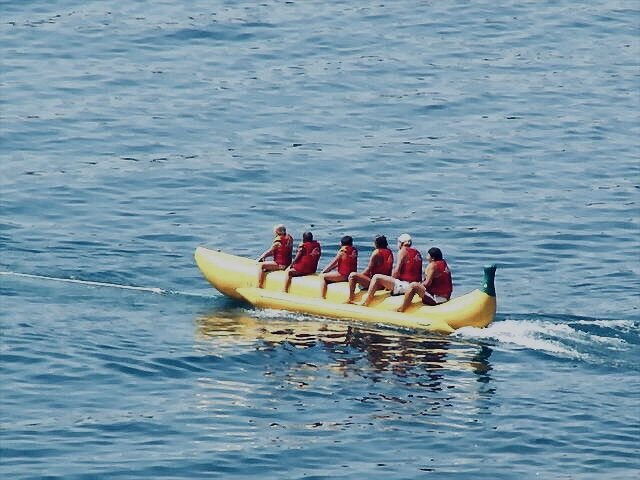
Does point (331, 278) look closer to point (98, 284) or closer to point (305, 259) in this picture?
point (305, 259)

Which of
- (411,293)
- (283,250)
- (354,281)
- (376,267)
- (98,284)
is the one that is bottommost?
(98,284)

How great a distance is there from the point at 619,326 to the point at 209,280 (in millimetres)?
7944

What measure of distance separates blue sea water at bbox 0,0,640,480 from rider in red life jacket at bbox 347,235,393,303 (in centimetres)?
105

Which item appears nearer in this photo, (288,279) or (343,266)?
(343,266)

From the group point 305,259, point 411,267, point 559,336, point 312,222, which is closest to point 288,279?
point 305,259

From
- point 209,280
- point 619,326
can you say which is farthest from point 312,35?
point 619,326

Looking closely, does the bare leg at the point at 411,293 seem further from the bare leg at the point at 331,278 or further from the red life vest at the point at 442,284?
the bare leg at the point at 331,278

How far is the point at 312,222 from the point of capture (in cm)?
3628

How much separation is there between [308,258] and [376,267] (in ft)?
4.82

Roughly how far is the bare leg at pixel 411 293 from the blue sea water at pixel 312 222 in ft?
2.29

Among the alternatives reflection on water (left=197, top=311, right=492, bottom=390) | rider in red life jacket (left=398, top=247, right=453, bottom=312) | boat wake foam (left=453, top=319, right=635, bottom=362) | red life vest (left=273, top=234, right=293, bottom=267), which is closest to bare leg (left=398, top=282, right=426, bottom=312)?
rider in red life jacket (left=398, top=247, right=453, bottom=312)

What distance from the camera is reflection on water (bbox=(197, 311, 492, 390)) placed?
26891 millimetres

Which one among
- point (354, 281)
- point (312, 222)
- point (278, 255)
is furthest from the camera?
point (312, 222)

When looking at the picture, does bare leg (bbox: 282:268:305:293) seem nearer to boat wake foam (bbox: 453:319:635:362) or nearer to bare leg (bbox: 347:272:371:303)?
bare leg (bbox: 347:272:371:303)
